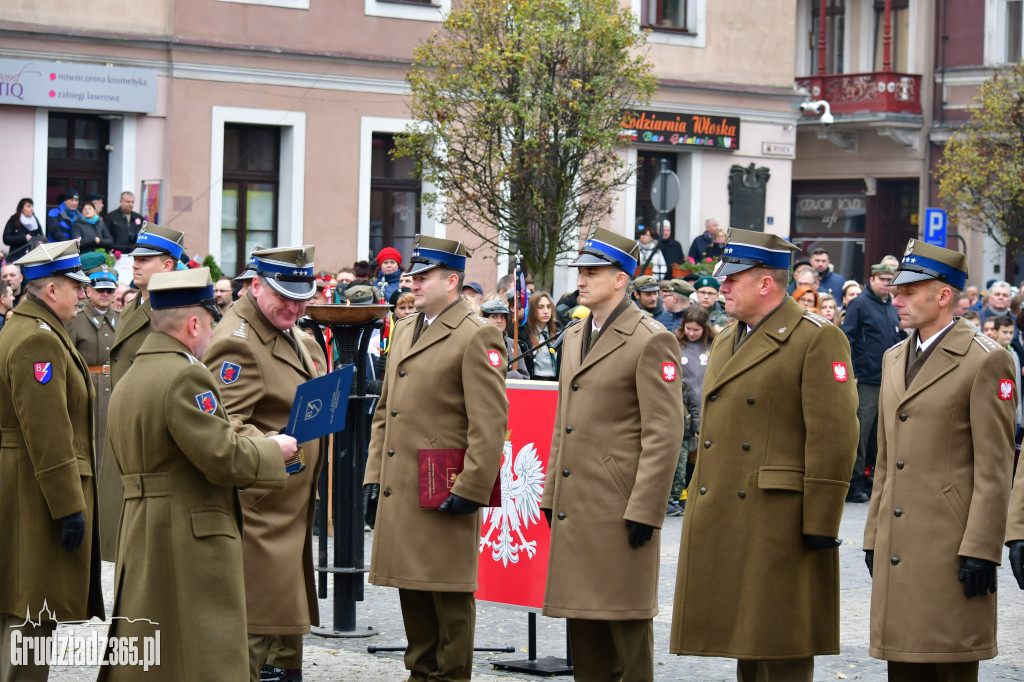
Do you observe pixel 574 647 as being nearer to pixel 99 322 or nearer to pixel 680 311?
pixel 99 322

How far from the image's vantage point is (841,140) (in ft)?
122

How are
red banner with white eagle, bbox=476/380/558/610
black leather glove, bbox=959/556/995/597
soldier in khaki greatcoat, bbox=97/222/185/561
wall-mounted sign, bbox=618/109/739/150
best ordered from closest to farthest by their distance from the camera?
black leather glove, bbox=959/556/995/597
red banner with white eagle, bbox=476/380/558/610
soldier in khaki greatcoat, bbox=97/222/185/561
wall-mounted sign, bbox=618/109/739/150

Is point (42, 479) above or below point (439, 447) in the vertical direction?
below

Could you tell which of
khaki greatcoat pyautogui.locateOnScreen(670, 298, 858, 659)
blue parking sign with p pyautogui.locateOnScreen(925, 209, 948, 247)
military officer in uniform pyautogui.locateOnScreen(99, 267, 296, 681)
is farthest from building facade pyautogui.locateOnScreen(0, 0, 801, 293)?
military officer in uniform pyautogui.locateOnScreen(99, 267, 296, 681)

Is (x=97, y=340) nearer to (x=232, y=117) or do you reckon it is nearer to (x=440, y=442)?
(x=440, y=442)

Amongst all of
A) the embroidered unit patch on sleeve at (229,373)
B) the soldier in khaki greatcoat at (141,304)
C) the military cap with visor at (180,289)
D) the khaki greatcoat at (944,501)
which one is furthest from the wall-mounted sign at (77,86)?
the khaki greatcoat at (944,501)

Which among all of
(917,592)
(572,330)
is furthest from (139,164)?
(917,592)

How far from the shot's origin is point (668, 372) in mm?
6719

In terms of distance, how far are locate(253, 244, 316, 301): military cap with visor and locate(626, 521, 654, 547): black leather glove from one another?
179cm

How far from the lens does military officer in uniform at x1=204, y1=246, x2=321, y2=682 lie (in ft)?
22.3

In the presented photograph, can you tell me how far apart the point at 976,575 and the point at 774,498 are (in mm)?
825

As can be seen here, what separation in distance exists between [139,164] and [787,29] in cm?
1339

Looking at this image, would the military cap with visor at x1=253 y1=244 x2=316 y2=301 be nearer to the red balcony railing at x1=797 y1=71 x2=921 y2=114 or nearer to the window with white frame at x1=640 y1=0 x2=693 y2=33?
the window with white frame at x1=640 y1=0 x2=693 y2=33

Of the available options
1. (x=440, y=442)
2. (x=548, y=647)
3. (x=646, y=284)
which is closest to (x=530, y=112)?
(x=646, y=284)
